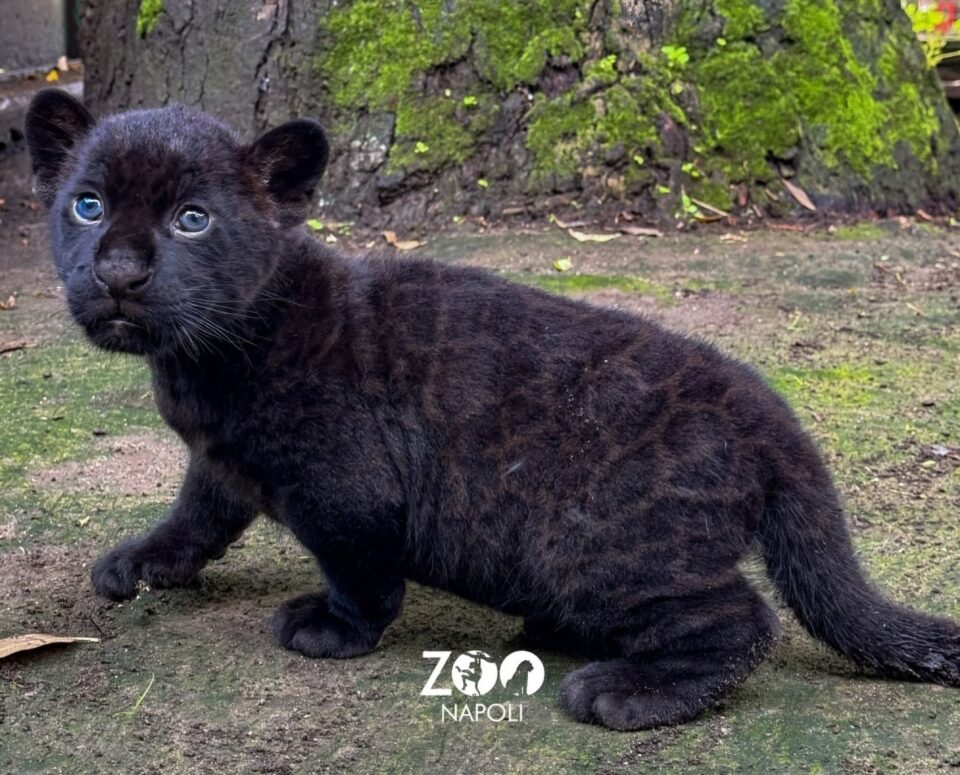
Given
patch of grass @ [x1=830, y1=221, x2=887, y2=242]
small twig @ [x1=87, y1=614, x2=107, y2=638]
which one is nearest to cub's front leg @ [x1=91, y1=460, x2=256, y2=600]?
small twig @ [x1=87, y1=614, x2=107, y2=638]

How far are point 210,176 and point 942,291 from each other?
4873mm

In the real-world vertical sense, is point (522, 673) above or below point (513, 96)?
below

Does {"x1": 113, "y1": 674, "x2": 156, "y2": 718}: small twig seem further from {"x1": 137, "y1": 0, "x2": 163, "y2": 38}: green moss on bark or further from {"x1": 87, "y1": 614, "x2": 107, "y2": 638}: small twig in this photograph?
{"x1": 137, "y1": 0, "x2": 163, "y2": 38}: green moss on bark

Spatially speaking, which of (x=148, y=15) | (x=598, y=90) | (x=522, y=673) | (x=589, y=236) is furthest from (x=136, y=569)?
(x=148, y=15)

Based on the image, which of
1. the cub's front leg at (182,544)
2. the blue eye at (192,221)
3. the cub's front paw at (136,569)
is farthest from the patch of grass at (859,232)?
the blue eye at (192,221)

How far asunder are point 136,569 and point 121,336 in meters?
0.92

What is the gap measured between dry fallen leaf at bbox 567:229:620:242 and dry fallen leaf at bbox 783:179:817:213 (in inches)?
45.6

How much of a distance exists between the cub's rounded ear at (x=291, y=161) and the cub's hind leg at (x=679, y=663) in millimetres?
1587

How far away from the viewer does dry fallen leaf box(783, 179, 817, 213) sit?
8.12 m

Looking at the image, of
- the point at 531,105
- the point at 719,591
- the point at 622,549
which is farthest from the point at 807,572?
the point at 531,105

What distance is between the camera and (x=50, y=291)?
7.48 metres

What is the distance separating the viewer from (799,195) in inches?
320

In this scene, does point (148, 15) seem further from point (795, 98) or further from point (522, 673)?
point (522, 673)

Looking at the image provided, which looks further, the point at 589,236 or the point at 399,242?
the point at 589,236
